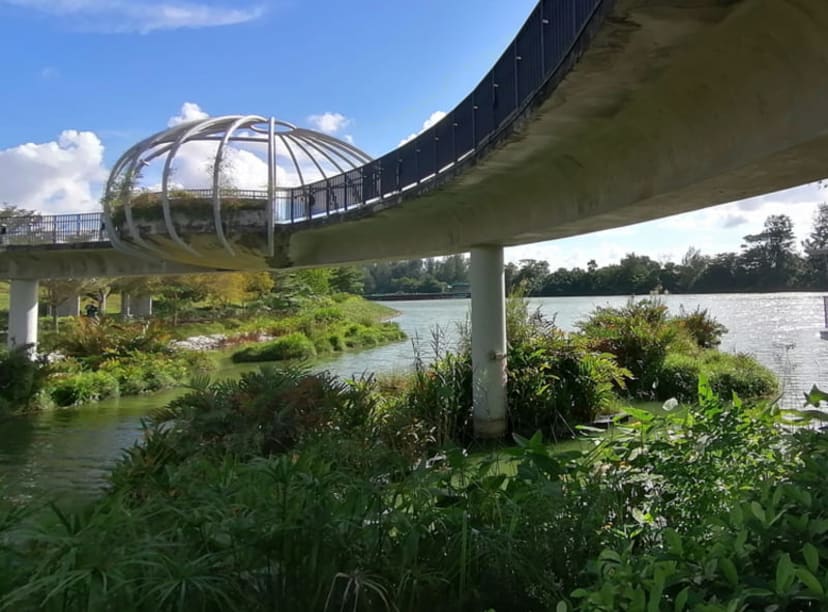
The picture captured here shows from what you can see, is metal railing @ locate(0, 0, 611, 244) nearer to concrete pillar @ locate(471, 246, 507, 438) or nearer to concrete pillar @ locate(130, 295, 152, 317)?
concrete pillar @ locate(471, 246, 507, 438)

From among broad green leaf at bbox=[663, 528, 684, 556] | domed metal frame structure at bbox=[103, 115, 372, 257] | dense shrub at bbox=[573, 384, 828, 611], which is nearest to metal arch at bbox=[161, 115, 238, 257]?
domed metal frame structure at bbox=[103, 115, 372, 257]

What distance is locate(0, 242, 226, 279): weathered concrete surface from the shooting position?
21.3 meters

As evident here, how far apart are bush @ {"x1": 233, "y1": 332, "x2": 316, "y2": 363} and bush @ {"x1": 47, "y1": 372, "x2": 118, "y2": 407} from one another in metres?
9.87

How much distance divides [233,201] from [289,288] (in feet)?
120

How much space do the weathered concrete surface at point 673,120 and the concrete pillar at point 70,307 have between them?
3751 cm

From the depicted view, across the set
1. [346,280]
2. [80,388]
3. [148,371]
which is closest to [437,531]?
[80,388]

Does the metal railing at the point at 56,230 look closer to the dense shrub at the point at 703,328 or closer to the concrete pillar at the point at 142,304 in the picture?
the concrete pillar at the point at 142,304

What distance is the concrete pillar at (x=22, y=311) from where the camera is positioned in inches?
878

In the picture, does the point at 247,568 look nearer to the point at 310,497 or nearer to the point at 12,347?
the point at 310,497

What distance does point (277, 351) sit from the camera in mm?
31250

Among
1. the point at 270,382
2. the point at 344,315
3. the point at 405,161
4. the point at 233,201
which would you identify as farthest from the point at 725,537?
the point at 344,315

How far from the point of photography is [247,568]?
3018 millimetres

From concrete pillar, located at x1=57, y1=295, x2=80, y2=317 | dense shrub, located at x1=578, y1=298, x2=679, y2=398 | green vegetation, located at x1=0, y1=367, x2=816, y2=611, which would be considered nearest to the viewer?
green vegetation, located at x1=0, y1=367, x2=816, y2=611

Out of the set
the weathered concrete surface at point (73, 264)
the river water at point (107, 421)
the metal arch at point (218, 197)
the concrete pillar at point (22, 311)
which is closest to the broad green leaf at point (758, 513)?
the river water at point (107, 421)
